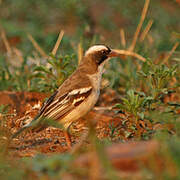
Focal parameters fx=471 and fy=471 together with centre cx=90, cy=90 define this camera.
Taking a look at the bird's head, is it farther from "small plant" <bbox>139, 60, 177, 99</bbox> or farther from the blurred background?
the blurred background

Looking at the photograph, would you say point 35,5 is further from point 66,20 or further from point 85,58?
point 85,58

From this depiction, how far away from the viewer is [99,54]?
21.0ft

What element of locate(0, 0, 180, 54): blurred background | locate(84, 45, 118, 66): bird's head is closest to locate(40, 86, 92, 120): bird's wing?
locate(84, 45, 118, 66): bird's head

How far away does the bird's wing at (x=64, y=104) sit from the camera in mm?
5648

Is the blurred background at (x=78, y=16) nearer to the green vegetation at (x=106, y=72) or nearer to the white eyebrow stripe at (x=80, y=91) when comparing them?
the green vegetation at (x=106, y=72)

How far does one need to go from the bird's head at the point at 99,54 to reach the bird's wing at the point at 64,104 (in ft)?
2.45

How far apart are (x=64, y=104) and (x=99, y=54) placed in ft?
3.44

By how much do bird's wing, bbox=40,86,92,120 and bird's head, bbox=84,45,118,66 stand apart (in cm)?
75

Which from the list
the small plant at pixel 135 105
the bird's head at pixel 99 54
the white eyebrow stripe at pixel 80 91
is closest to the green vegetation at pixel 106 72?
the small plant at pixel 135 105

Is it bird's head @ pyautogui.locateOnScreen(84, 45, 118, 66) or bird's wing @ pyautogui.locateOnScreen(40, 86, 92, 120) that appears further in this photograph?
bird's head @ pyautogui.locateOnScreen(84, 45, 118, 66)

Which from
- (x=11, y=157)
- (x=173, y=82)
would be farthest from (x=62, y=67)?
(x=11, y=157)

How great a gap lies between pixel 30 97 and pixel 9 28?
7626mm

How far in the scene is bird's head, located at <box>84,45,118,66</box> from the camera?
6.35m

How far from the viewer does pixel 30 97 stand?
6695 mm
